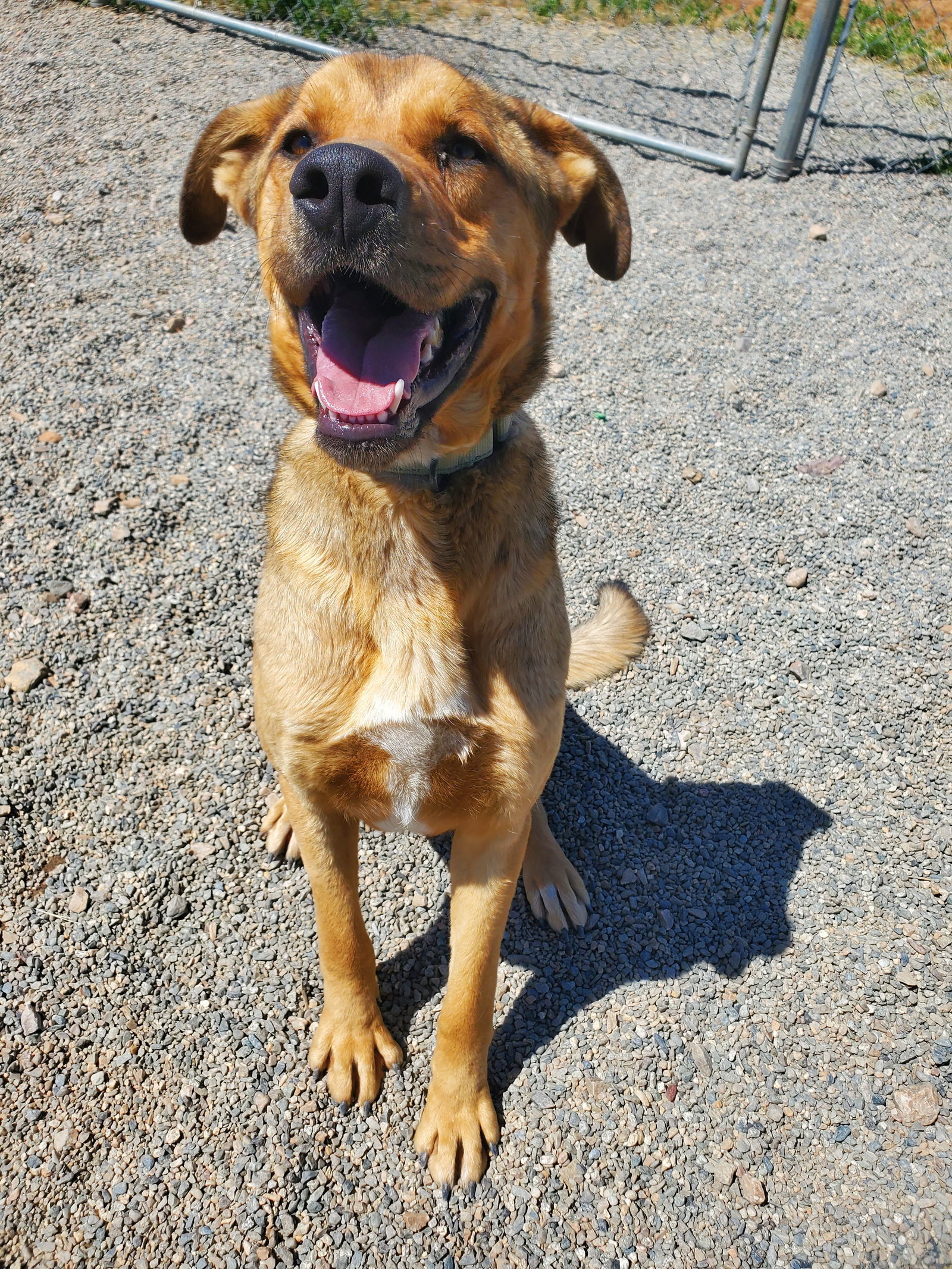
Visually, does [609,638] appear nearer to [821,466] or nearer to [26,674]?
[821,466]

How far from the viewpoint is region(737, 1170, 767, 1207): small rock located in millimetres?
2584

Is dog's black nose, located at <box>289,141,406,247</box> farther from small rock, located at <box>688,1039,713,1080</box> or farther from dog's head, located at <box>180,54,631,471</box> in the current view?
small rock, located at <box>688,1039,713,1080</box>

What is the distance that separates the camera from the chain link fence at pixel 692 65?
→ 763 centimetres

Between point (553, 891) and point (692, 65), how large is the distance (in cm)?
893

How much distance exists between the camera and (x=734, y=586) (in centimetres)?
443

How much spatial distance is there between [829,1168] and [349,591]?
7.39 feet

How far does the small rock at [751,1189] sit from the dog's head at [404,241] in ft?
7.55

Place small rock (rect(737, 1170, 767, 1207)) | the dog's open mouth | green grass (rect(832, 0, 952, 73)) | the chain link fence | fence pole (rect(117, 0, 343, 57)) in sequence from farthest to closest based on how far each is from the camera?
green grass (rect(832, 0, 952, 73)), fence pole (rect(117, 0, 343, 57)), the chain link fence, small rock (rect(737, 1170, 767, 1207)), the dog's open mouth

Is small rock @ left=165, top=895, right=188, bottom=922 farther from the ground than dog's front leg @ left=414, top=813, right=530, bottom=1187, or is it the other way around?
dog's front leg @ left=414, top=813, right=530, bottom=1187

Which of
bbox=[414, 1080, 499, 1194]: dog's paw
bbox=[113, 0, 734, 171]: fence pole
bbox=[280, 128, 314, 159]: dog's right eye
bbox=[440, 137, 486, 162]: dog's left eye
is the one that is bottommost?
bbox=[414, 1080, 499, 1194]: dog's paw

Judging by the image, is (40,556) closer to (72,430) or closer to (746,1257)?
(72,430)

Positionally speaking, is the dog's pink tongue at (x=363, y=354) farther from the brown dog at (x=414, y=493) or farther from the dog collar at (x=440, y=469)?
the dog collar at (x=440, y=469)

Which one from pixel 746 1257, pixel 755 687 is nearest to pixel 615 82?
pixel 755 687

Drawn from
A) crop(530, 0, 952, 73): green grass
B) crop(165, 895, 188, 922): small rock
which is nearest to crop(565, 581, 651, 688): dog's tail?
crop(165, 895, 188, 922): small rock
